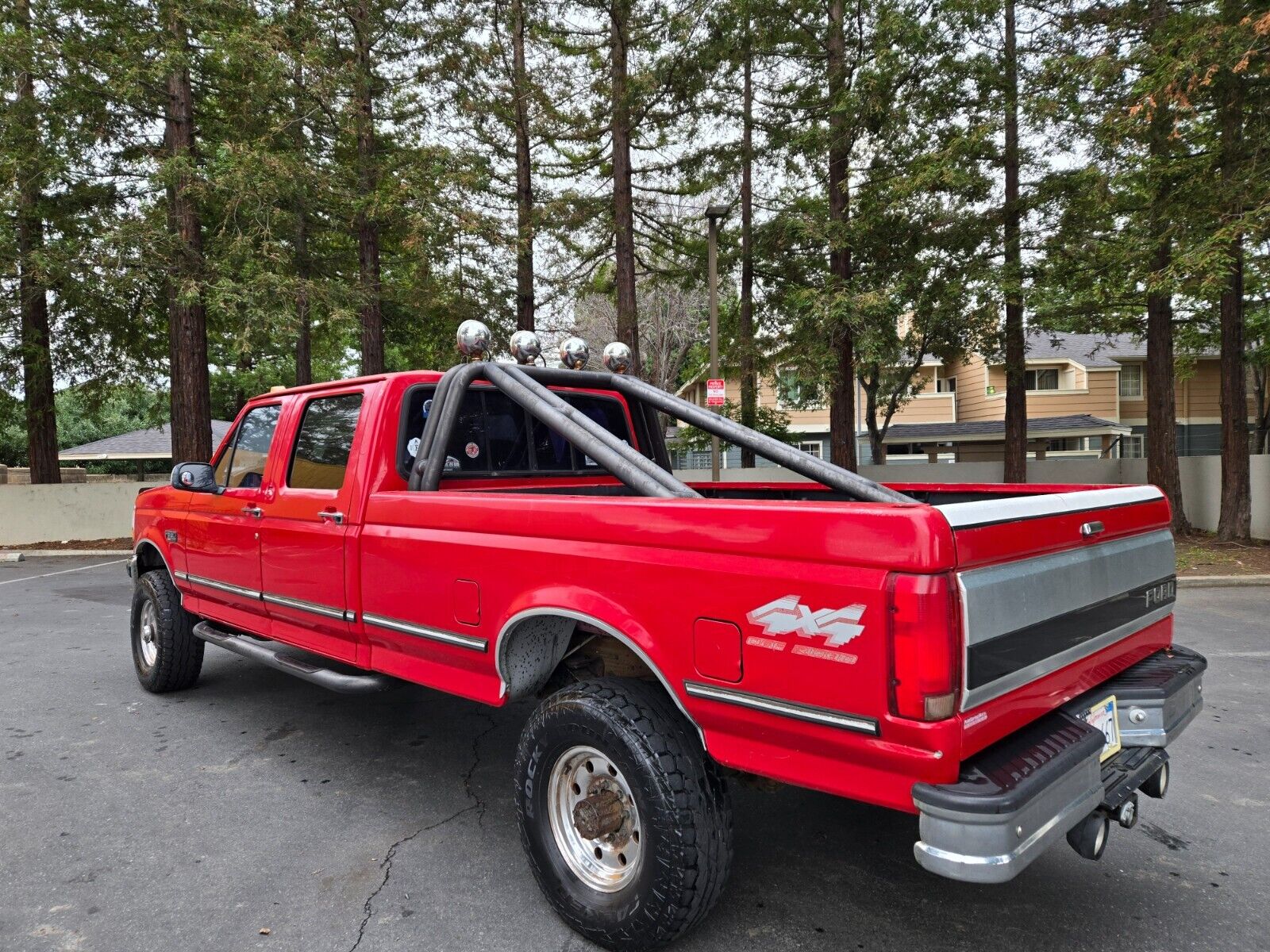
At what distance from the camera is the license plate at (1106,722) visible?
2.52 m

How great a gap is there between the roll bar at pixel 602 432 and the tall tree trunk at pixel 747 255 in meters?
11.5

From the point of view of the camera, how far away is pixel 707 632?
89.1 inches

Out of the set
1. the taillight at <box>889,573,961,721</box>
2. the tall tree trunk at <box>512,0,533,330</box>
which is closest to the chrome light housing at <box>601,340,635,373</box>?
the taillight at <box>889,573,961,721</box>

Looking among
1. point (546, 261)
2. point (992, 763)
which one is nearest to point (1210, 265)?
point (992, 763)

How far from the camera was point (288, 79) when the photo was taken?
39.5 feet

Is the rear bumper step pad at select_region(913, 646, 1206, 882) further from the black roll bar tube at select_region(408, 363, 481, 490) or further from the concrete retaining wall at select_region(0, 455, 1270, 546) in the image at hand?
the concrete retaining wall at select_region(0, 455, 1270, 546)

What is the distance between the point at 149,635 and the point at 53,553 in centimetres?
1153

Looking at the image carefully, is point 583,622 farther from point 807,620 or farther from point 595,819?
point 807,620

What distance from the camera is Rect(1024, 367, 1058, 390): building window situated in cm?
2816

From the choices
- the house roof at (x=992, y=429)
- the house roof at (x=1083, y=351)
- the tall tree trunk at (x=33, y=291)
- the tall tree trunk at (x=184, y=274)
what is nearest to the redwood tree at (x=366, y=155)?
the tall tree trunk at (x=184, y=274)

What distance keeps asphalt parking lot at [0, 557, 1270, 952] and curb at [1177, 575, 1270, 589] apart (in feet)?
16.7

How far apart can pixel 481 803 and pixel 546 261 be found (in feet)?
45.2

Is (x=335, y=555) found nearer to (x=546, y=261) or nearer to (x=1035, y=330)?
(x=546, y=261)

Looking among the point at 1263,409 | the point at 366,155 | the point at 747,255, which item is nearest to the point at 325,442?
the point at 366,155
